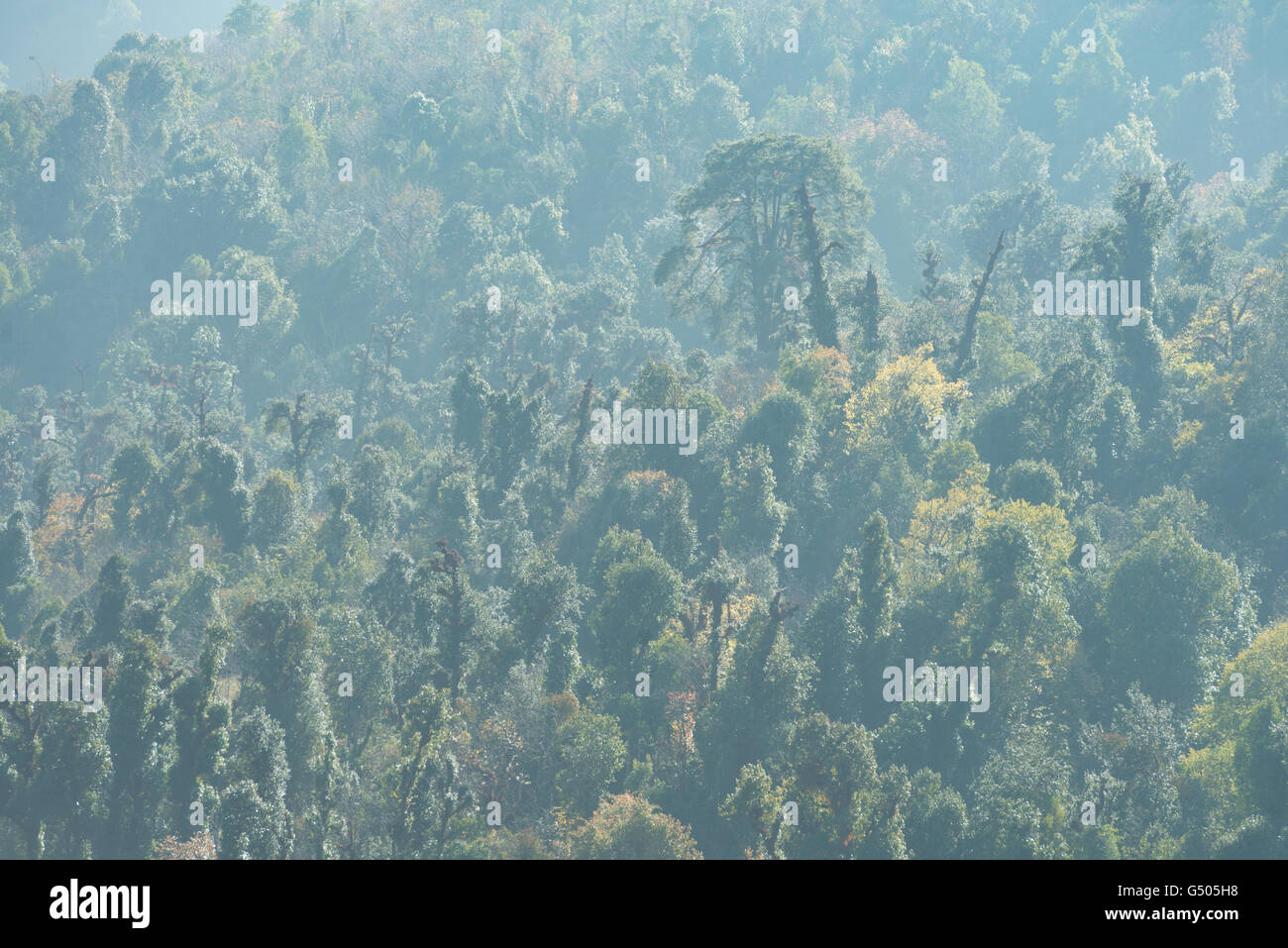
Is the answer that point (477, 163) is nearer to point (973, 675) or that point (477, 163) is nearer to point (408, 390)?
point (408, 390)
